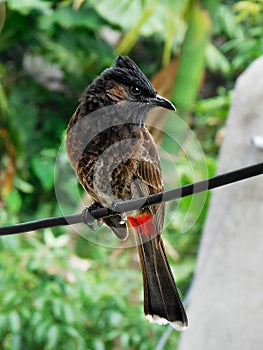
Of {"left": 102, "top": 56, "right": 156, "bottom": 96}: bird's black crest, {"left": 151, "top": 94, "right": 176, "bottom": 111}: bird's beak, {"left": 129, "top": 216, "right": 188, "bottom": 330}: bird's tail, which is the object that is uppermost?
{"left": 102, "top": 56, "right": 156, "bottom": 96}: bird's black crest

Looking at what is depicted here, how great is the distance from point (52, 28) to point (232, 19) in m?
1.36

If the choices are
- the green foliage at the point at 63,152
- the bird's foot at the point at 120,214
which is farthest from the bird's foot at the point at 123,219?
the green foliage at the point at 63,152

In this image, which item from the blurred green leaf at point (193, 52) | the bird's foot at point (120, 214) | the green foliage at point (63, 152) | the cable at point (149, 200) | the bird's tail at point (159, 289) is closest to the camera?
the cable at point (149, 200)

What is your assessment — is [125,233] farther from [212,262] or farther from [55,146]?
[55,146]

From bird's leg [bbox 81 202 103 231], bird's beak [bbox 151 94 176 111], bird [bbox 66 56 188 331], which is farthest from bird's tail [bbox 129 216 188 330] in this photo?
bird's beak [bbox 151 94 176 111]

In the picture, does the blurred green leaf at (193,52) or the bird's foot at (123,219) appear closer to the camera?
the bird's foot at (123,219)

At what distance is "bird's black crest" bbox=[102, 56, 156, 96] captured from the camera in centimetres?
211

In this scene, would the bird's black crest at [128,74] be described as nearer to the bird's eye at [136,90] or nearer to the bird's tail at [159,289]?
the bird's eye at [136,90]

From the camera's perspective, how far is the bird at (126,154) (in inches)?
83.7

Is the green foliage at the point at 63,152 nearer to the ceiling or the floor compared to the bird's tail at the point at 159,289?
nearer to the floor

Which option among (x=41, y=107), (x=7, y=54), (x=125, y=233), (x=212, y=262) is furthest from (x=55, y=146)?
(x=125, y=233)

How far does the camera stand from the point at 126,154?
215cm

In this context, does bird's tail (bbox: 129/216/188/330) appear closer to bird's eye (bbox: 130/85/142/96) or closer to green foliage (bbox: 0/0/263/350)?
green foliage (bbox: 0/0/263/350)

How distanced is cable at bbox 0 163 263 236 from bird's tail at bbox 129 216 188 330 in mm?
187
